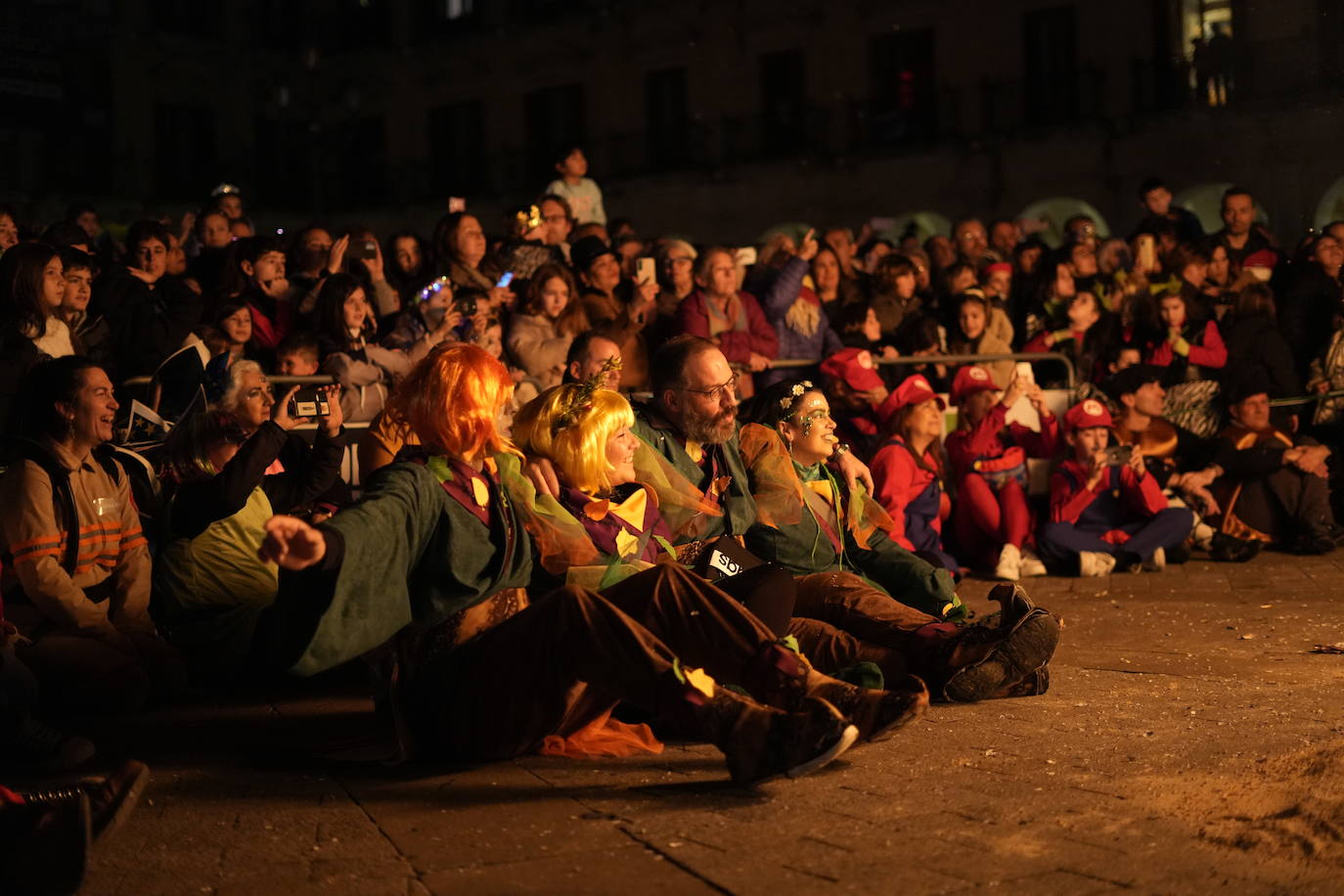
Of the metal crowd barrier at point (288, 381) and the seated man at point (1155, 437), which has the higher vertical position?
the metal crowd barrier at point (288, 381)

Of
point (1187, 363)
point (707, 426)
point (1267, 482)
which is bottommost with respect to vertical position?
point (1267, 482)

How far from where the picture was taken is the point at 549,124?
34812mm

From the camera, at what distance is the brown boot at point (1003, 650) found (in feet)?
18.7

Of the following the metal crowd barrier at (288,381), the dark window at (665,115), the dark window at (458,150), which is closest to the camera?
the metal crowd barrier at (288,381)

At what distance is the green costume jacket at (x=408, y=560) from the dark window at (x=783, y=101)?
2728 centimetres

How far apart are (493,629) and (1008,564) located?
573 cm

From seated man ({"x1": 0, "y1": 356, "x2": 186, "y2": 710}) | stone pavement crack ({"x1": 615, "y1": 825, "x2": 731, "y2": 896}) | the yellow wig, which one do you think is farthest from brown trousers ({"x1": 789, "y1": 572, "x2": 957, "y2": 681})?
seated man ({"x1": 0, "y1": 356, "x2": 186, "y2": 710})

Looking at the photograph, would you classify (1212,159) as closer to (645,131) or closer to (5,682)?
(645,131)

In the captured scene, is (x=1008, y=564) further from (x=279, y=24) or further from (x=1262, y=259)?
(x=279, y=24)

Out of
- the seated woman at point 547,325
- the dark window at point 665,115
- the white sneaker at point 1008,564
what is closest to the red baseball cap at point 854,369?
the white sneaker at point 1008,564

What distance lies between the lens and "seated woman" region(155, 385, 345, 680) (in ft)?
21.4

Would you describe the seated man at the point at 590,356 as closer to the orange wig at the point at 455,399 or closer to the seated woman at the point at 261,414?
the seated woman at the point at 261,414

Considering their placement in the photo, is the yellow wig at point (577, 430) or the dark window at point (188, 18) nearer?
the yellow wig at point (577, 430)

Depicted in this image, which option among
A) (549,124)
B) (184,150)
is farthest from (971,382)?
(184,150)
